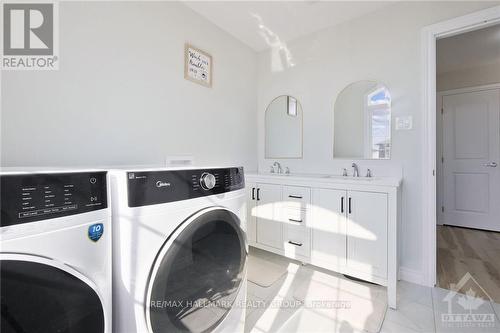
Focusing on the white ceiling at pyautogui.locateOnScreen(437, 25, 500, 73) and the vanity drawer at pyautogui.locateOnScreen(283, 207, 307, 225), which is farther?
the white ceiling at pyautogui.locateOnScreen(437, 25, 500, 73)

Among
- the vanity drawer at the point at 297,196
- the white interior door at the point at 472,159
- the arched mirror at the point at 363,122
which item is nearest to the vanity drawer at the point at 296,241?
the vanity drawer at the point at 297,196

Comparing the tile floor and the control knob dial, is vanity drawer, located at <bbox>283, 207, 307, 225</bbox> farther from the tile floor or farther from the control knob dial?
the control knob dial

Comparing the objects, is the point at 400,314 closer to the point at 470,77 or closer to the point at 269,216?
the point at 269,216

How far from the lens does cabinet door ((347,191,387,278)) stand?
1552 mm

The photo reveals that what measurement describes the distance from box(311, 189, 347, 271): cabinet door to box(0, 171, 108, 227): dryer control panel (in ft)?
5.02

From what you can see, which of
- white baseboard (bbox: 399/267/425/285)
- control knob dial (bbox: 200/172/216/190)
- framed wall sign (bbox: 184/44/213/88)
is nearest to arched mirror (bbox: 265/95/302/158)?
framed wall sign (bbox: 184/44/213/88)

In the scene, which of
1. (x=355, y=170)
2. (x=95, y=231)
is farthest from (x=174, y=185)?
(x=355, y=170)

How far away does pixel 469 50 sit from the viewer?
9.14 feet

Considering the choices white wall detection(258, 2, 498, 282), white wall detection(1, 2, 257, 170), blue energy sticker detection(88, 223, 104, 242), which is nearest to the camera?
blue energy sticker detection(88, 223, 104, 242)

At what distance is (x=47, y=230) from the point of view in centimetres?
50

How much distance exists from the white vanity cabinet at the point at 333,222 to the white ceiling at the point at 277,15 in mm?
1516

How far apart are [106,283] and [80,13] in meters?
1.57

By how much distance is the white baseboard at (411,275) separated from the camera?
1806mm

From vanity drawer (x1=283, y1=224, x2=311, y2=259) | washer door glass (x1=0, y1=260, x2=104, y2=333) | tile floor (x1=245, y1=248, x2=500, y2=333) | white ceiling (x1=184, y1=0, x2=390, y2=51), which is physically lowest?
tile floor (x1=245, y1=248, x2=500, y2=333)
